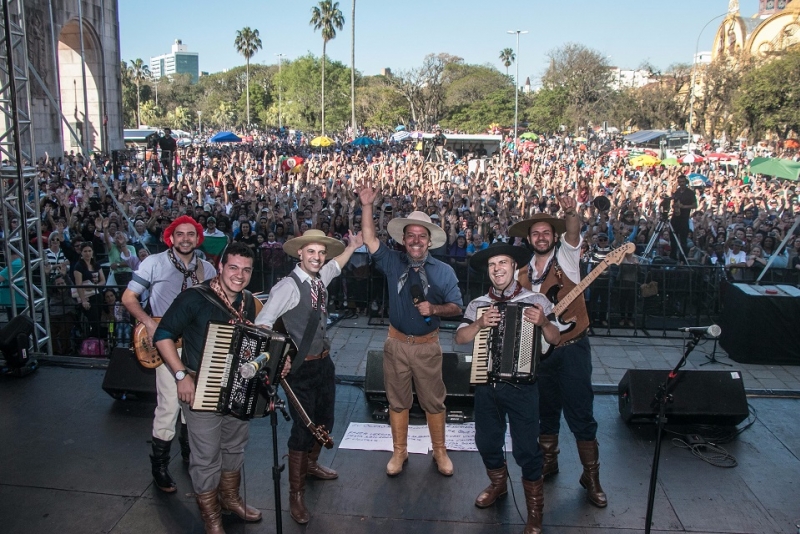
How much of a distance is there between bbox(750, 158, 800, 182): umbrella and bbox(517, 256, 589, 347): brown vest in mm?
10875

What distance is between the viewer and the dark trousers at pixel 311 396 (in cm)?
425

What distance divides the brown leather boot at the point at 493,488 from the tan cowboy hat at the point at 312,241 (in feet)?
5.90

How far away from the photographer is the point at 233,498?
421 centimetres

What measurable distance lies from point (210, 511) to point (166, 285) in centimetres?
155

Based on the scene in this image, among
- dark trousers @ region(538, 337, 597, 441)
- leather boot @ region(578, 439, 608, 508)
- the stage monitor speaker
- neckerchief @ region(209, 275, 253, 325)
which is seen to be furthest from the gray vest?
leather boot @ region(578, 439, 608, 508)

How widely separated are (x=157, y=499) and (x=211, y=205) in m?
10.2

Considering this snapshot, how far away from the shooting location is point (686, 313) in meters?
9.38

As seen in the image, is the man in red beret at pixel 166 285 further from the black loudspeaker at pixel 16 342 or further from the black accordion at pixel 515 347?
the black loudspeaker at pixel 16 342

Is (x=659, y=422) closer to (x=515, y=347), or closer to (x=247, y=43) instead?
(x=515, y=347)

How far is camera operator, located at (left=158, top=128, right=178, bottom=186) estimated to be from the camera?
66.2 ft

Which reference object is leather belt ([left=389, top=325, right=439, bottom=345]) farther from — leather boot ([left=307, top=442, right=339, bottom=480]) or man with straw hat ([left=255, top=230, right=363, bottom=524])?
leather boot ([left=307, top=442, right=339, bottom=480])

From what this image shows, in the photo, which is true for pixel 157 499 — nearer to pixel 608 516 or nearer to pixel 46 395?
pixel 46 395

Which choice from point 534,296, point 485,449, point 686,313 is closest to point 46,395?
point 485,449

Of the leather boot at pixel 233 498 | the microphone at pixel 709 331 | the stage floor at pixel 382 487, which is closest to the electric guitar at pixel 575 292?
the microphone at pixel 709 331
